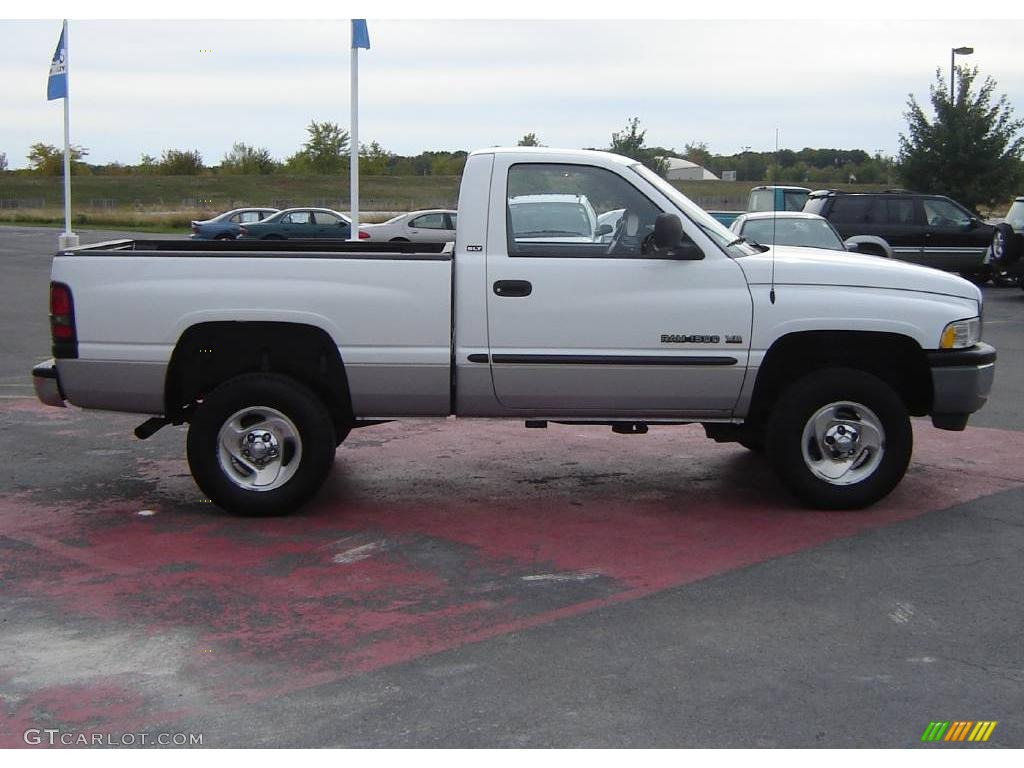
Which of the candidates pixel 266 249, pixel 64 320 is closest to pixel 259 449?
pixel 266 249

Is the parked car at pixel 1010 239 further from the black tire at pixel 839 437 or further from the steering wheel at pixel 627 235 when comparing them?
the steering wheel at pixel 627 235

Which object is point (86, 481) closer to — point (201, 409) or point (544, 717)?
point (201, 409)

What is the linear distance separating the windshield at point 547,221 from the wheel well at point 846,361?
51.4 inches

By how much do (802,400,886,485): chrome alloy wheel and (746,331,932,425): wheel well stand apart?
0.30 m

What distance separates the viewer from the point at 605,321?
7.09 meters

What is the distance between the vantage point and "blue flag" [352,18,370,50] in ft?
65.7

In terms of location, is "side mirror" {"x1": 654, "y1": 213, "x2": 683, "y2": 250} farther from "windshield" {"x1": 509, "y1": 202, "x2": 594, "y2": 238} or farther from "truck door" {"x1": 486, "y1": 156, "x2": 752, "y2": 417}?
"windshield" {"x1": 509, "y1": 202, "x2": 594, "y2": 238}

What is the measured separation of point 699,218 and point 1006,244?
1463 centimetres

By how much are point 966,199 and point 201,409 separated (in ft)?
94.4

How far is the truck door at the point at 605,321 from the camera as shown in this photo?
7.08 m

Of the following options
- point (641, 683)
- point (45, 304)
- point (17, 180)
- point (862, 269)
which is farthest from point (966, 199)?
point (17, 180)

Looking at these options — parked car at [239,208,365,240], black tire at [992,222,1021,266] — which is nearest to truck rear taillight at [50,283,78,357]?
black tire at [992,222,1021,266]

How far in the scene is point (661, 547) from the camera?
670 cm

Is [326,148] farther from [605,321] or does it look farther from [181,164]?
[605,321]
